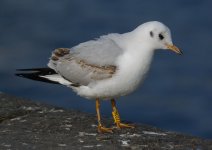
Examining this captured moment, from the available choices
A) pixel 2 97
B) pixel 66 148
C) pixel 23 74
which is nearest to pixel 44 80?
pixel 23 74

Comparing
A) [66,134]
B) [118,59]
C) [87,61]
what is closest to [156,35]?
[118,59]

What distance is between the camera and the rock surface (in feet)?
19.6

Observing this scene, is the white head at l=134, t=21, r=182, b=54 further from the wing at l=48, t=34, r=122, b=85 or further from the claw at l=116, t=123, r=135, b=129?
the claw at l=116, t=123, r=135, b=129

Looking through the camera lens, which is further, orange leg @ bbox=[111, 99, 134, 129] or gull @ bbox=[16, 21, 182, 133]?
orange leg @ bbox=[111, 99, 134, 129]

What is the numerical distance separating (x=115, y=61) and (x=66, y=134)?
0.77 metres

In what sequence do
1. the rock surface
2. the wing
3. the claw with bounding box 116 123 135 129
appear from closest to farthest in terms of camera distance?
the rock surface < the wing < the claw with bounding box 116 123 135 129

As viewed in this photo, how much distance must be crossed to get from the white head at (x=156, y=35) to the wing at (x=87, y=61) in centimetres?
25

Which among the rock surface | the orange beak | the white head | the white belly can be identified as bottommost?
the rock surface

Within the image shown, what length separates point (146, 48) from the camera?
21.3ft

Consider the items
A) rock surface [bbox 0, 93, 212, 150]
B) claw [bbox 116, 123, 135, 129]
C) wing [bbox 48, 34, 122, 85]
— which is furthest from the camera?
claw [bbox 116, 123, 135, 129]

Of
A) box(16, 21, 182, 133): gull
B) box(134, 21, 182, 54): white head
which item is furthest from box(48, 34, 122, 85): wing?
box(134, 21, 182, 54): white head

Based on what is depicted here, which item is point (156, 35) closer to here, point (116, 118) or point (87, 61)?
point (87, 61)

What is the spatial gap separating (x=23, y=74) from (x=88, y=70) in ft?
Answer: 2.84

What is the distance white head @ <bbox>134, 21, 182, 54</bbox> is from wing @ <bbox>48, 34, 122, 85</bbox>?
0.25 m
